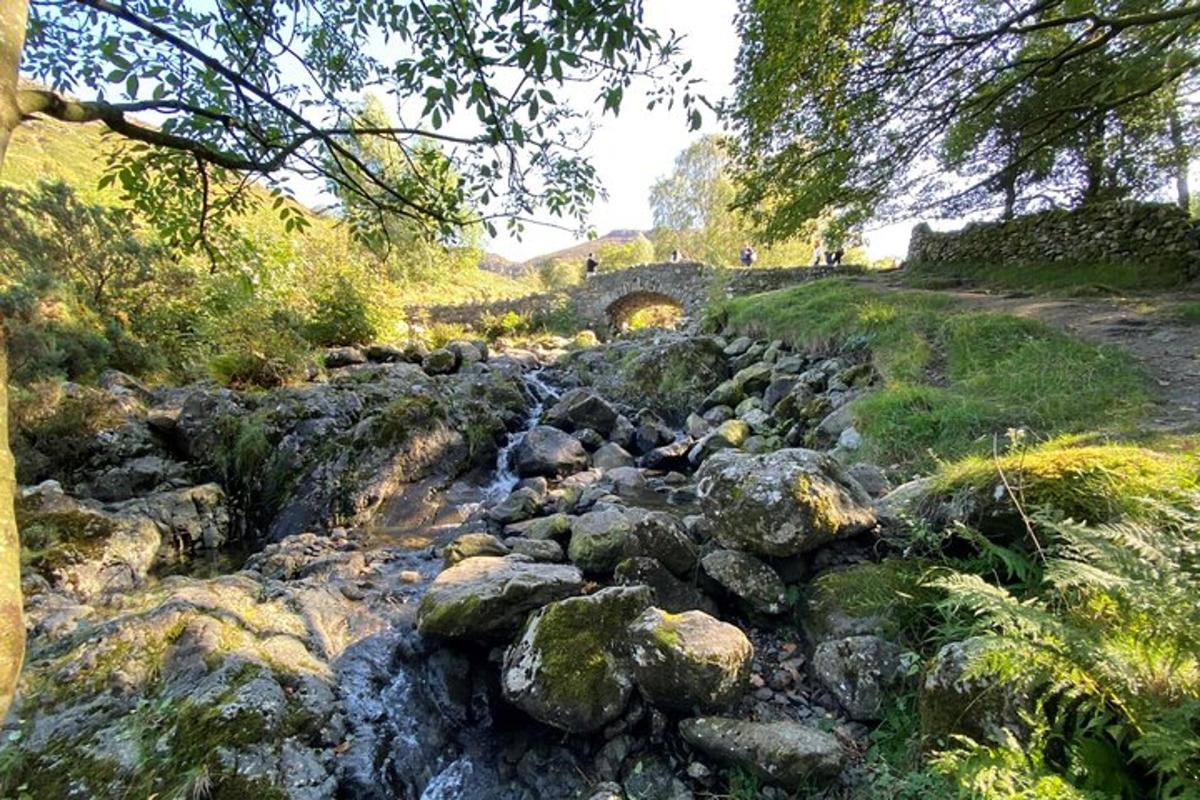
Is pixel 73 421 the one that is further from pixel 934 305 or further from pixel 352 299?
pixel 934 305

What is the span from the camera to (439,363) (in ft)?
33.4

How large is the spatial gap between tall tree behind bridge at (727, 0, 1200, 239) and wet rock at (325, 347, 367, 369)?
7329 millimetres

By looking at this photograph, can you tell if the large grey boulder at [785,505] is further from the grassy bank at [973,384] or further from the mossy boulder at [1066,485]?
the grassy bank at [973,384]

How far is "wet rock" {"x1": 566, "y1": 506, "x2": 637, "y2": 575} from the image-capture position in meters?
3.84

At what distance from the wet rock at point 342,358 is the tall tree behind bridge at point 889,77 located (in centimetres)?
733

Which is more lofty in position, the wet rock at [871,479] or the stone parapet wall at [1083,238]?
the stone parapet wall at [1083,238]

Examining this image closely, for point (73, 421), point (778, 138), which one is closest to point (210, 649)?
point (73, 421)

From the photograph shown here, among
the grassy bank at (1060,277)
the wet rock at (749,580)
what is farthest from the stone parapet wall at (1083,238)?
the wet rock at (749,580)

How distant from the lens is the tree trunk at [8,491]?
2.78 ft

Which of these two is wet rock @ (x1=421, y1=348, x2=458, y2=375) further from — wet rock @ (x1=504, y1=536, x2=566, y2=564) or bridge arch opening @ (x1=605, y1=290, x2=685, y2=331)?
bridge arch opening @ (x1=605, y1=290, x2=685, y2=331)

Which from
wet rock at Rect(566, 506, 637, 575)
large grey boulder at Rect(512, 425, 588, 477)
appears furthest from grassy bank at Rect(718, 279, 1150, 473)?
large grey boulder at Rect(512, 425, 588, 477)

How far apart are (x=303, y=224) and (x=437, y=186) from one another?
87cm

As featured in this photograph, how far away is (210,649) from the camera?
9.18 ft

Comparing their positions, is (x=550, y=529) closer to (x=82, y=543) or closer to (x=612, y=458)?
(x=612, y=458)
